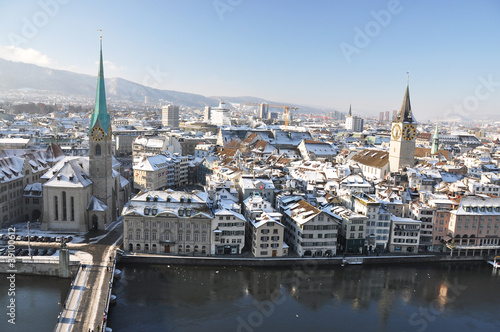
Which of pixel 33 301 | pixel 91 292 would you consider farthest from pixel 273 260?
pixel 33 301

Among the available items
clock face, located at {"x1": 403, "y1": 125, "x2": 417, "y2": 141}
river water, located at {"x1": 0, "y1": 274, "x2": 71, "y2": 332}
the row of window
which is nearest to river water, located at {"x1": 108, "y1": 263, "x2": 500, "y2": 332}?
river water, located at {"x1": 0, "y1": 274, "x2": 71, "y2": 332}

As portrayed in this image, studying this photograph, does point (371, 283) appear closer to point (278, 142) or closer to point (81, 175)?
point (81, 175)

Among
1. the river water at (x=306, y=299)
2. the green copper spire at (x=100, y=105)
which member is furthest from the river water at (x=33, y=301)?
the green copper spire at (x=100, y=105)

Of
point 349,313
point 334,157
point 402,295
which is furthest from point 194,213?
point 334,157

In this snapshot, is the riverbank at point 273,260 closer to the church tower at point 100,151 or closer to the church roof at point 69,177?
the church tower at point 100,151

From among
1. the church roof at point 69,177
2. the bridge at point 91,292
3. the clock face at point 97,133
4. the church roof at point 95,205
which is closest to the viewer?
the bridge at point 91,292

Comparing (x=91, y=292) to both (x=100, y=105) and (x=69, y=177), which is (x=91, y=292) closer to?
(x=69, y=177)
